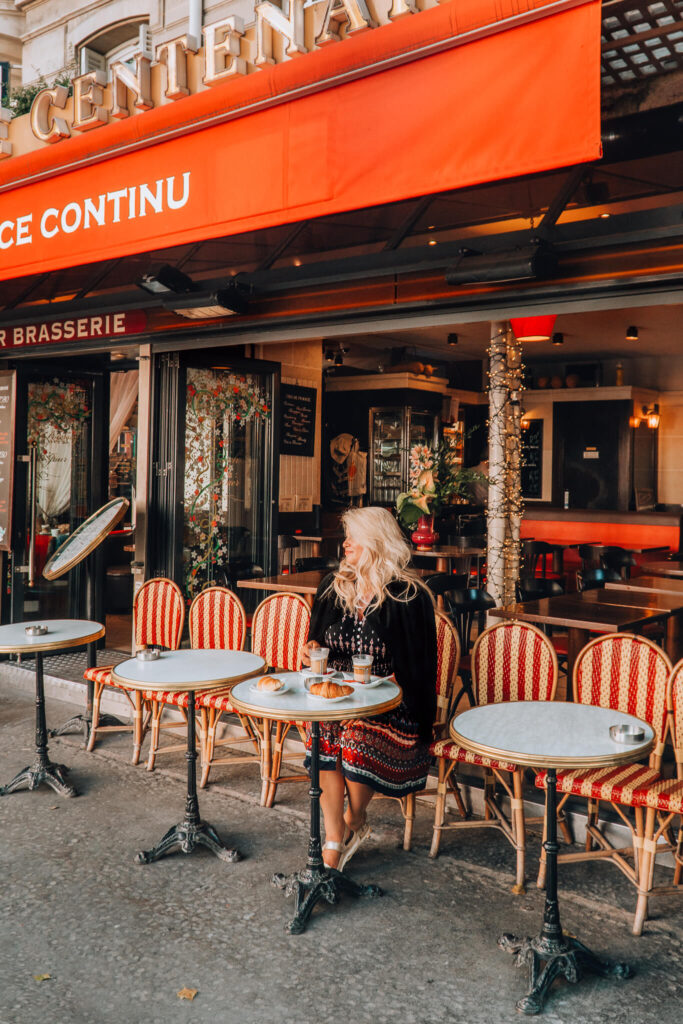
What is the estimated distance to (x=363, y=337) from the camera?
10.5m

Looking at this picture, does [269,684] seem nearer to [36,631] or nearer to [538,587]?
[36,631]

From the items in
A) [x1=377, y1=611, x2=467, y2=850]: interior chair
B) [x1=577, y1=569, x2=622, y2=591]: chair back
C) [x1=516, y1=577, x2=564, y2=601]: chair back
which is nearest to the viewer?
[x1=377, y1=611, x2=467, y2=850]: interior chair

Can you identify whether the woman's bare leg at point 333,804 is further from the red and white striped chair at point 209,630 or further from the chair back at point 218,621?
the chair back at point 218,621

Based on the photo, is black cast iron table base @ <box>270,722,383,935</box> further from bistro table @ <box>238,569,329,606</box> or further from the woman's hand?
bistro table @ <box>238,569,329,606</box>

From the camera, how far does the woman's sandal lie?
3.49 metres

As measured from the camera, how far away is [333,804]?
3.54 meters

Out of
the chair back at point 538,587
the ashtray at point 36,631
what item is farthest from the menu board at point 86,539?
the chair back at point 538,587

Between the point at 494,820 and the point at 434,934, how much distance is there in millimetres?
804

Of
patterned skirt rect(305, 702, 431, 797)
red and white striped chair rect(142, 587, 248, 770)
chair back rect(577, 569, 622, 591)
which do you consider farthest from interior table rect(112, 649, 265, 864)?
chair back rect(577, 569, 622, 591)

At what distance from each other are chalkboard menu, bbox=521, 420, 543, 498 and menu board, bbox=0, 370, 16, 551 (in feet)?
26.2

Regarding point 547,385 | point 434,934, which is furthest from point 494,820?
point 547,385

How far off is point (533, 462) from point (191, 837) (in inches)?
403

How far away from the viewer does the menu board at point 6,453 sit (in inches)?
275

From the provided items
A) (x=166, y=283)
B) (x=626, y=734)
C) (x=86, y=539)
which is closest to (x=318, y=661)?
(x=626, y=734)
